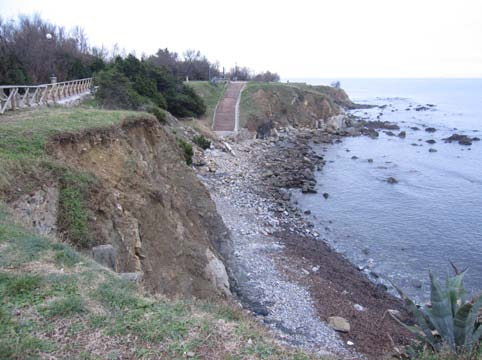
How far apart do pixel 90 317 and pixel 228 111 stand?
44.4 m

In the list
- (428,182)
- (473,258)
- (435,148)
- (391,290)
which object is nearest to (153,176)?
(391,290)

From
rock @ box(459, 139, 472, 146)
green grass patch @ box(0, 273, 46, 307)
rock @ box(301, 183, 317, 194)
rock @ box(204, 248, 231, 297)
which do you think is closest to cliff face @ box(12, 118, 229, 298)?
rock @ box(204, 248, 231, 297)

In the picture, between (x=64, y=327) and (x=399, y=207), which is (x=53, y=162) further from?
(x=399, y=207)

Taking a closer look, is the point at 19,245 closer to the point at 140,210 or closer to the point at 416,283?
the point at 140,210

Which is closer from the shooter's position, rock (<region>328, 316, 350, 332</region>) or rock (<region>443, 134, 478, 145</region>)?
rock (<region>328, 316, 350, 332</region>)

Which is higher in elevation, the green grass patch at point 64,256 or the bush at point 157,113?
the bush at point 157,113

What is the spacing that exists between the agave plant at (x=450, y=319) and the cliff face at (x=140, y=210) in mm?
5960

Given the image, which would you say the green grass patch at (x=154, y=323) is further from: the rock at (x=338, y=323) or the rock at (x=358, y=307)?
the rock at (x=358, y=307)

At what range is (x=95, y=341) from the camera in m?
4.80

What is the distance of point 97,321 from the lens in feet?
16.9

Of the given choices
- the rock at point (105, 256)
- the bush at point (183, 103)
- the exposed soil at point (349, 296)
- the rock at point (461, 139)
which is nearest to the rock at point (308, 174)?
the exposed soil at point (349, 296)

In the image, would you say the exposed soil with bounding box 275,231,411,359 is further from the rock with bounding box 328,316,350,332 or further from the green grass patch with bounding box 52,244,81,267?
the green grass patch with bounding box 52,244,81,267

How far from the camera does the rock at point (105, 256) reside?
8.00m

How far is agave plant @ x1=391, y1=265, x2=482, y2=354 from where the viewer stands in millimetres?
6250
